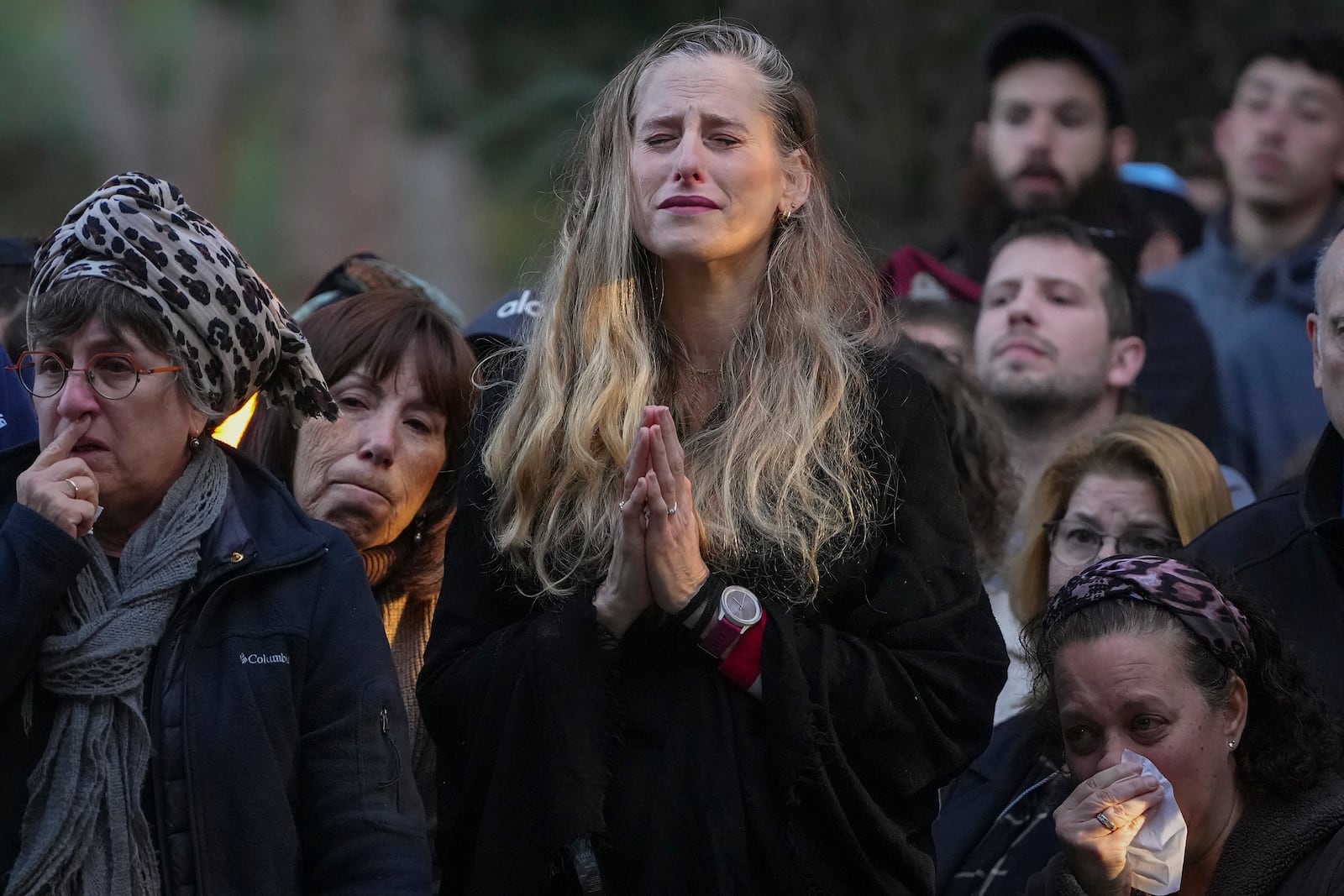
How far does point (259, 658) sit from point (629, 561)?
0.60 m

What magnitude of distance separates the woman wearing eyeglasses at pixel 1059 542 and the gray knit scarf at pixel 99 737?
1666 millimetres

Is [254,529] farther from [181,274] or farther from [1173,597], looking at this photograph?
[1173,597]

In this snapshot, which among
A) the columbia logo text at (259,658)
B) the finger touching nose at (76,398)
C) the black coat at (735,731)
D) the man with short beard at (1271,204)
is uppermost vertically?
the man with short beard at (1271,204)

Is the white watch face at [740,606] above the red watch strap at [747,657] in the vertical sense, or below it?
above

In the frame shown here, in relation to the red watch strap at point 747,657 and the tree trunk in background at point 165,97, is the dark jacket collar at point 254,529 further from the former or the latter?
the tree trunk in background at point 165,97

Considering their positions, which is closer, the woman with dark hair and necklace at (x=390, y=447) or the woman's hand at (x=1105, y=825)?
the woman's hand at (x=1105, y=825)

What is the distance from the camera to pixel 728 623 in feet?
9.43

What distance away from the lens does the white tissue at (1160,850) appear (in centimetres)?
285

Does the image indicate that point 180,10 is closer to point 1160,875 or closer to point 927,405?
point 927,405

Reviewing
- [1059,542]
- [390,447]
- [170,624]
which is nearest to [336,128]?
[390,447]

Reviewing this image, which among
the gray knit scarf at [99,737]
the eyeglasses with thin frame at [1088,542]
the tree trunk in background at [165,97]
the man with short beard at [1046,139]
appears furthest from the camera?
the tree trunk in background at [165,97]

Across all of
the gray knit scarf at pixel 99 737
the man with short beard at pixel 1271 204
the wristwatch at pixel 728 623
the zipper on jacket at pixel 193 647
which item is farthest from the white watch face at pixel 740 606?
the man with short beard at pixel 1271 204

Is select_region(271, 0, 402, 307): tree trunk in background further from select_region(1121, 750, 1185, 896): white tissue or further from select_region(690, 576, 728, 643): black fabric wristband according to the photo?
select_region(1121, 750, 1185, 896): white tissue

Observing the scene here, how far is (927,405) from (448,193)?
826cm
